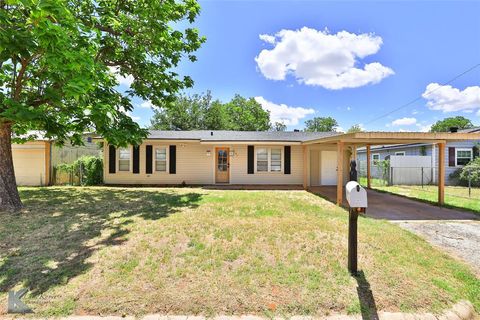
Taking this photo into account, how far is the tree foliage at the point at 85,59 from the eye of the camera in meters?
4.84

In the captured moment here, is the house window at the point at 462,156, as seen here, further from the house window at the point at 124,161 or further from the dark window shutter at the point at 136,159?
the house window at the point at 124,161

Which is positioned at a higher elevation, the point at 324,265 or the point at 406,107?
the point at 406,107

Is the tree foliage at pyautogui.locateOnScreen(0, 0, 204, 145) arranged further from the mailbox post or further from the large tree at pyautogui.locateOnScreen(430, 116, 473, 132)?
the large tree at pyautogui.locateOnScreen(430, 116, 473, 132)

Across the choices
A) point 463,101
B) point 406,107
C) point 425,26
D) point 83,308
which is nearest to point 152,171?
point 83,308

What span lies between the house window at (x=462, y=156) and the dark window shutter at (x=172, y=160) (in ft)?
57.9

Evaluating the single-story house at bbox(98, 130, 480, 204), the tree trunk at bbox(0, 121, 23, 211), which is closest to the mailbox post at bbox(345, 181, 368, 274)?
the tree trunk at bbox(0, 121, 23, 211)

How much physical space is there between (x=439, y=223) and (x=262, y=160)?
7.84 m

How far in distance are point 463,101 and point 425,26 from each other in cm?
3298

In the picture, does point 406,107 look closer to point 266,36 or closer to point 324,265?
point 266,36

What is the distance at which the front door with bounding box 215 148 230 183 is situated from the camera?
42.2ft

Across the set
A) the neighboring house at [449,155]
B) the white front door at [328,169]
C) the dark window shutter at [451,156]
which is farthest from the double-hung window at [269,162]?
the dark window shutter at [451,156]

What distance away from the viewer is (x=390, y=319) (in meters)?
2.47

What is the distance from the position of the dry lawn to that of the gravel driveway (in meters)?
0.41

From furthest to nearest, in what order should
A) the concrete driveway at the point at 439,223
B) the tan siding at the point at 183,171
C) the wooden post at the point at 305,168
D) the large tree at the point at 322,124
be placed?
the large tree at the point at 322,124 → the tan siding at the point at 183,171 → the wooden post at the point at 305,168 → the concrete driveway at the point at 439,223
